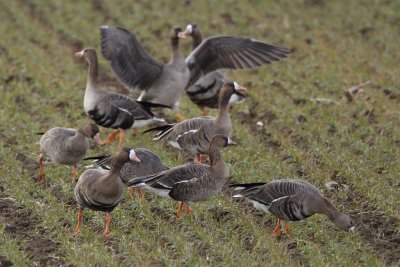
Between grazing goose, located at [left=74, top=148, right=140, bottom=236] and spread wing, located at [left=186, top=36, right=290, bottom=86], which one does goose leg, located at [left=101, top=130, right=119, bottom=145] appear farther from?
grazing goose, located at [left=74, top=148, right=140, bottom=236]

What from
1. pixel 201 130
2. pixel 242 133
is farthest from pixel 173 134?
pixel 242 133

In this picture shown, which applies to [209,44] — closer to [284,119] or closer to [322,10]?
[284,119]

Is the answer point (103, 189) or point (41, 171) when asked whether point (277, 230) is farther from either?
point (41, 171)

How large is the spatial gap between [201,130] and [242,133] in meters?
1.58

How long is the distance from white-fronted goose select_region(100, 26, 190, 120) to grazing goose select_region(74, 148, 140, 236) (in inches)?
154

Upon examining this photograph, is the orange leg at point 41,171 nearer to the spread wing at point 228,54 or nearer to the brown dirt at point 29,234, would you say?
the brown dirt at point 29,234

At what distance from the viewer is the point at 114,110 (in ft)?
40.0

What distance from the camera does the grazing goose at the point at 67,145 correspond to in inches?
416

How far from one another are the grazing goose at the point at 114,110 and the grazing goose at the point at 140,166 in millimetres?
1912

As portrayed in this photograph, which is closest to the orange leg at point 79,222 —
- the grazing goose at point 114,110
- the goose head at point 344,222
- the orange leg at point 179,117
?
the goose head at point 344,222

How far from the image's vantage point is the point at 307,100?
1430 cm

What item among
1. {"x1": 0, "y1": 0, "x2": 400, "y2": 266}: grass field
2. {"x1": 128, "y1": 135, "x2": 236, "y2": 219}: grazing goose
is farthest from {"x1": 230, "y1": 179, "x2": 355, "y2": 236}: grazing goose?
{"x1": 128, "y1": 135, "x2": 236, "y2": 219}: grazing goose

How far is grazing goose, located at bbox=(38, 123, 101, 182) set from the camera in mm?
10562

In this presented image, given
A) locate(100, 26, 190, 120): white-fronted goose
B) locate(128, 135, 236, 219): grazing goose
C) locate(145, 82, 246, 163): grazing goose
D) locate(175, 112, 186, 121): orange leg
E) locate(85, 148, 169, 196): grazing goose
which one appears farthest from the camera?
locate(175, 112, 186, 121): orange leg
